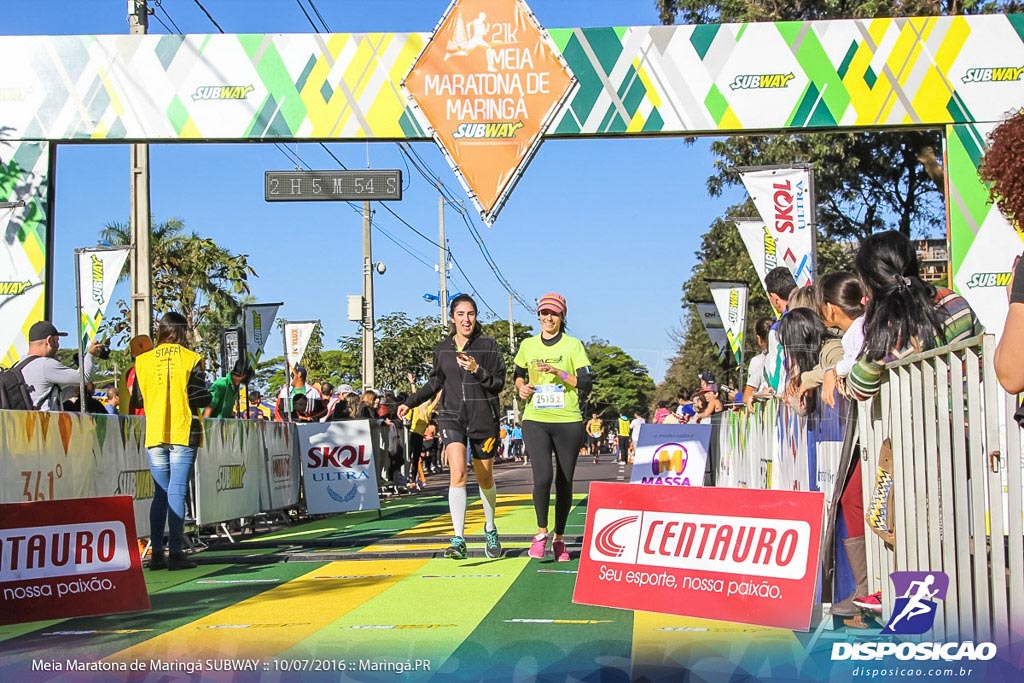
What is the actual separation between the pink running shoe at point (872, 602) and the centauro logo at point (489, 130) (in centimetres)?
615

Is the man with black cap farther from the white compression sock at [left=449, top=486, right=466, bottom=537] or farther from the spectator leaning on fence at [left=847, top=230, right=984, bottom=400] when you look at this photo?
the spectator leaning on fence at [left=847, top=230, right=984, bottom=400]

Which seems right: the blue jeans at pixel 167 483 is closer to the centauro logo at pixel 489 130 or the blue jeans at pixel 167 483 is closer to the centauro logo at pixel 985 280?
the centauro logo at pixel 489 130

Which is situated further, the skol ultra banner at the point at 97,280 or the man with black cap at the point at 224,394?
the skol ultra banner at the point at 97,280

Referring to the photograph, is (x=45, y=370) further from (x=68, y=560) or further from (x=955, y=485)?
(x=955, y=485)

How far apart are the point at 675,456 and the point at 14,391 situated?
20.8 feet

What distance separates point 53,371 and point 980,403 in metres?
7.47

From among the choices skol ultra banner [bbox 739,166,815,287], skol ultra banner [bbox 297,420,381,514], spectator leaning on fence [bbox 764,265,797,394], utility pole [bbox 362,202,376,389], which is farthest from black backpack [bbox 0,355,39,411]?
utility pole [bbox 362,202,376,389]

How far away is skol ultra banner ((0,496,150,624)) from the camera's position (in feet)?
A: 19.0

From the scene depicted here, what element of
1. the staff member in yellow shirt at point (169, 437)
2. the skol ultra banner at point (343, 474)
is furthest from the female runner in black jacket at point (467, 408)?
the skol ultra banner at point (343, 474)

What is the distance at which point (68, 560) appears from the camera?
5945 millimetres

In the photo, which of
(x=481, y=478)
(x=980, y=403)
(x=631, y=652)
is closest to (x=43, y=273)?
(x=481, y=478)

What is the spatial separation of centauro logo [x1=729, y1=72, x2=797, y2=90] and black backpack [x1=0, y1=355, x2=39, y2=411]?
6.52 m

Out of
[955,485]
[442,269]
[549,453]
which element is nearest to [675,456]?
[549,453]

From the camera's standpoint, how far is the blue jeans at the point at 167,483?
927 centimetres
